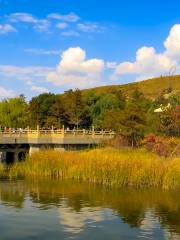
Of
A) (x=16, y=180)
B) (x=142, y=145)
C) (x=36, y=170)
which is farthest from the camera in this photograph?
(x=142, y=145)

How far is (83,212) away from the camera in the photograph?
26422mm

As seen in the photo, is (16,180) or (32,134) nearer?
(16,180)

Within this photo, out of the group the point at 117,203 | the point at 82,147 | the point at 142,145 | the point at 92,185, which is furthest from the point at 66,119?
the point at 117,203

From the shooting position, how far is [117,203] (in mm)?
29578

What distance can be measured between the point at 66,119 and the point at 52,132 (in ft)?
100

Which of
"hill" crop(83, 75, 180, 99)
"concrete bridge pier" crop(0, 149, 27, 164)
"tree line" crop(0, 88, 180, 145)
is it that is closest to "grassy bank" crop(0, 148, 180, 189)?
"concrete bridge pier" crop(0, 149, 27, 164)

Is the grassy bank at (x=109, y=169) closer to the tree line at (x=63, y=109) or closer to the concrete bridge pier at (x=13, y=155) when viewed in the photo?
the concrete bridge pier at (x=13, y=155)

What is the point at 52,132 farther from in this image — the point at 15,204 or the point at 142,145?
the point at 15,204

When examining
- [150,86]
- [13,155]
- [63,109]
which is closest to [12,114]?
→ [63,109]

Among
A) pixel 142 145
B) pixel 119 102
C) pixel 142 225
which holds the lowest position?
pixel 142 225

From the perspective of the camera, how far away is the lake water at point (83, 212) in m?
21.9

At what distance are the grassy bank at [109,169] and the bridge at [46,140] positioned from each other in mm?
13825

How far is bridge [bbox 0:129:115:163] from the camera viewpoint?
5600 cm

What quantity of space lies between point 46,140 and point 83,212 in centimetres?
3018
